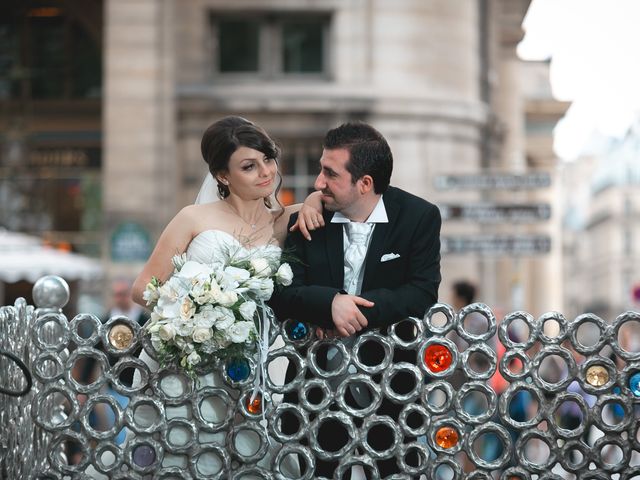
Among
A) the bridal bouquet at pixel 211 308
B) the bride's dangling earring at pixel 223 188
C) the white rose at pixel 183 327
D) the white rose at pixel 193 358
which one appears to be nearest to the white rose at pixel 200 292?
the bridal bouquet at pixel 211 308

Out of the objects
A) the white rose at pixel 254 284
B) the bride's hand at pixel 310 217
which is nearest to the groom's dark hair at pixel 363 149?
the bride's hand at pixel 310 217

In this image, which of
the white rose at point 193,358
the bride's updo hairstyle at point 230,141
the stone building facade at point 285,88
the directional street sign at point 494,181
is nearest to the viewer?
the white rose at point 193,358

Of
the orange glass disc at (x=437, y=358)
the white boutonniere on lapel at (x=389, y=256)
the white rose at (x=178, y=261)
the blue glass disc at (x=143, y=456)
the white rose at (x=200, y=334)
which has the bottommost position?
the blue glass disc at (x=143, y=456)

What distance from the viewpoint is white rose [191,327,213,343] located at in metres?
5.40

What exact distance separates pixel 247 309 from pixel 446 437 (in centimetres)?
102

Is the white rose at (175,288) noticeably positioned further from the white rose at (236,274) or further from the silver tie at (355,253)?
the silver tie at (355,253)

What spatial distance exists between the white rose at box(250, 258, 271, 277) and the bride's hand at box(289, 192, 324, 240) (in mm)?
241

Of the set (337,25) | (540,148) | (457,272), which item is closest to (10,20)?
(337,25)

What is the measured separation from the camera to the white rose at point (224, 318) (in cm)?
543

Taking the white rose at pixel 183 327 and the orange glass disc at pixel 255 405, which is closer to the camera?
the white rose at pixel 183 327

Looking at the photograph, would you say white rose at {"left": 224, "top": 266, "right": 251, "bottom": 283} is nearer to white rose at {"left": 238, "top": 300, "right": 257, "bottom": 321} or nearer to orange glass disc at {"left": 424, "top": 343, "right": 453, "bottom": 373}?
white rose at {"left": 238, "top": 300, "right": 257, "bottom": 321}

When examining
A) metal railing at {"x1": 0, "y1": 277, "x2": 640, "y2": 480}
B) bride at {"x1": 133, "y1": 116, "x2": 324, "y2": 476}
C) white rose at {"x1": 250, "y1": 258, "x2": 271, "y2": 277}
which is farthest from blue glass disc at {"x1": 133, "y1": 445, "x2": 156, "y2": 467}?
white rose at {"x1": 250, "y1": 258, "x2": 271, "y2": 277}

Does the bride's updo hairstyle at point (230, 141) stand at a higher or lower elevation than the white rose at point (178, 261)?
higher

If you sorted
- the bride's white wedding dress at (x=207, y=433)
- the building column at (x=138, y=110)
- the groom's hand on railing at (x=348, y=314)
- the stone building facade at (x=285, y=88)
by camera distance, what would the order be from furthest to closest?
1. the stone building facade at (x=285, y=88)
2. the building column at (x=138, y=110)
3. the bride's white wedding dress at (x=207, y=433)
4. the groom's hand on railing at (x=348, y=314)
